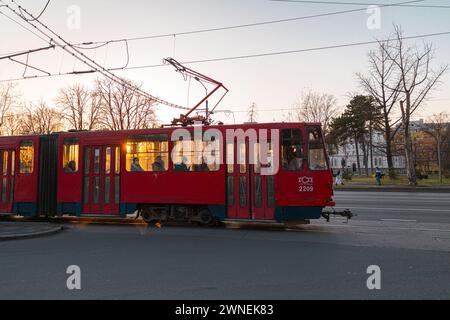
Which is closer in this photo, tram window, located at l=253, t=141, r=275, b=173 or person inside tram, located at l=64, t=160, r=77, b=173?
tram window, located at l=253, t=141, r=275, b=173

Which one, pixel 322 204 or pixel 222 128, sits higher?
pixel 222 128

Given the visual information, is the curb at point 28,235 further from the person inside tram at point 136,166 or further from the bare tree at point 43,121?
the bare tree at point 43,121

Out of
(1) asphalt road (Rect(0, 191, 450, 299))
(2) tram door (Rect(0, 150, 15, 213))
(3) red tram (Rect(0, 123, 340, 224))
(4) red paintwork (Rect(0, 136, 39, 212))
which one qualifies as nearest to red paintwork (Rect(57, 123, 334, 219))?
(3) red tram (Rect(0, 123, 340, 224))

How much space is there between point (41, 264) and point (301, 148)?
746 centimetres

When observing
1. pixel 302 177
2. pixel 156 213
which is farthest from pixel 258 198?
pixel 156 213

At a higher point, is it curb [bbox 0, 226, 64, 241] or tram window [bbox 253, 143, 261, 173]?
tram window [bbox 253, 143, 261, 173]

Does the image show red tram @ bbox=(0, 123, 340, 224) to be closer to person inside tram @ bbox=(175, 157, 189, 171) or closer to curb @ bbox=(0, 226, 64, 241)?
person inside tram @ bbox=(175, 157, 189, 171)

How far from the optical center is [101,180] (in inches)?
516

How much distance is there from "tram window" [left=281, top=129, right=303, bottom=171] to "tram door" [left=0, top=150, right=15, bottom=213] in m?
10.1

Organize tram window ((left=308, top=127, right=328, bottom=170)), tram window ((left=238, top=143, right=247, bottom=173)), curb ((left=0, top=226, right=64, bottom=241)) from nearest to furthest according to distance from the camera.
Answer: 1. curb ((left=0, top=226, right=64, bottom=241))
2. tram window ((left=308, top=127, right=328, bottom=170))
3. tram window ((left=238, top=143, right=247, bottom=173))

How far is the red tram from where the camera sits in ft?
37.0

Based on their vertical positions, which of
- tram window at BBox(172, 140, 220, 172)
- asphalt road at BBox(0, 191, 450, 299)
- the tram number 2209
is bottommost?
asphalt road at BBox(0, 191, 450, 299)
